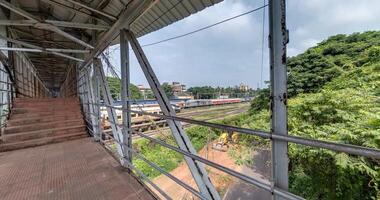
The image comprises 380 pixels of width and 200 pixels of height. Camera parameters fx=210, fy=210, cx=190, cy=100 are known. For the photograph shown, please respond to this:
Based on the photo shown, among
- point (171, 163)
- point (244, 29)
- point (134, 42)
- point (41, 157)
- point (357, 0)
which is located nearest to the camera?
point (357, 0)

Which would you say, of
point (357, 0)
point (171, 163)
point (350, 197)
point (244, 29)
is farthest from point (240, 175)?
point (171, 163)

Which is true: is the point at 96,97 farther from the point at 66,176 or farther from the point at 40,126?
the point at 66,176

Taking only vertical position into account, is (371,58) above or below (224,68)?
above

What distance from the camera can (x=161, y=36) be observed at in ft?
9.71

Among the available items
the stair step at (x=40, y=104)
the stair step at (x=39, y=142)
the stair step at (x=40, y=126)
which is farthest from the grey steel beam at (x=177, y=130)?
the stair step at (x=40, y=104)

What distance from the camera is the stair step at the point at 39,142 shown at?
3.34 meters

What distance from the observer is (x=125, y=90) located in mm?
2230

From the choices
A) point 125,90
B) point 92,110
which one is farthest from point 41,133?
point 125,90

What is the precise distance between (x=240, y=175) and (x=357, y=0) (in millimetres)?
1438

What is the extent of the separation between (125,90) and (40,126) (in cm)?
286

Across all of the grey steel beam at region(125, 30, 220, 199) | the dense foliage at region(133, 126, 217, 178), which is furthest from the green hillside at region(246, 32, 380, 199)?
the dense foliage at region(133, 126, 217, 178)

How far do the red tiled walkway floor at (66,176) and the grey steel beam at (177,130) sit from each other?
19.2 inches

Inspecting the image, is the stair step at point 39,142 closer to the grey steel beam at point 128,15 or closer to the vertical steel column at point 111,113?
the vertical steel column at point 111,113

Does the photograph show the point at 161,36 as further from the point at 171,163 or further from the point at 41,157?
the point at 171,163
